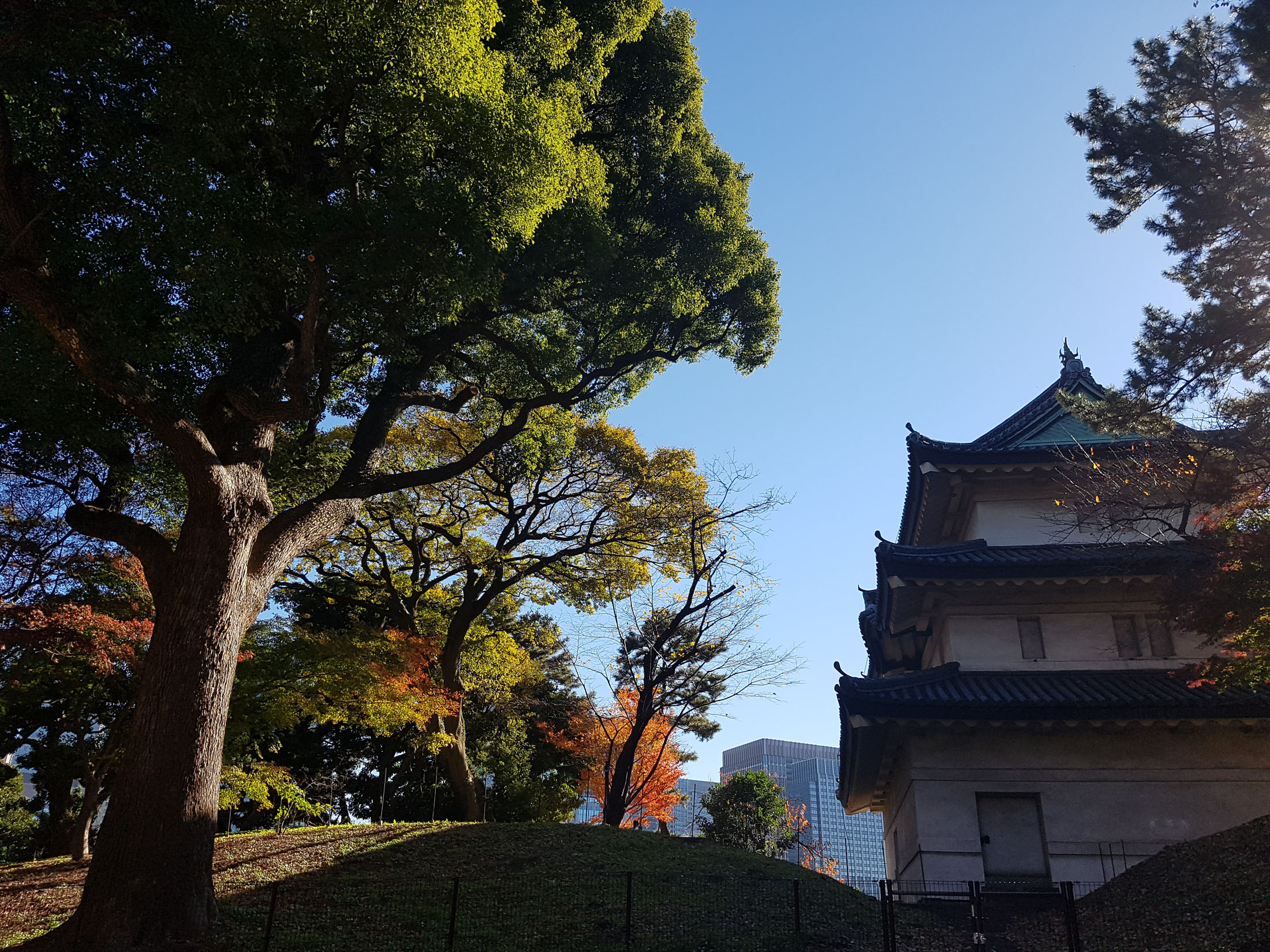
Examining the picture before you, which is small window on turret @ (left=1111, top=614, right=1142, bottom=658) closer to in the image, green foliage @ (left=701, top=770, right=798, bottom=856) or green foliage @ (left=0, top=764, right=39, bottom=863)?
green foliage @ (left=701, top=770, right=798, bottom=856)

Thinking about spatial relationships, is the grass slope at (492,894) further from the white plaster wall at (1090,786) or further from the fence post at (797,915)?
the white plaster wall at (1090,786)

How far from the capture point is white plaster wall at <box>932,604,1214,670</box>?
52.1 feet

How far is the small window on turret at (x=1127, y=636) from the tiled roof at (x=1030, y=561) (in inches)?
51.1

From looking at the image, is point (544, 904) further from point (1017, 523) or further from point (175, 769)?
point (1017, 523)

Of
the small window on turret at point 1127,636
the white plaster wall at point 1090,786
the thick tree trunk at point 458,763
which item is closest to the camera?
the white plaster wall at point 1090,786

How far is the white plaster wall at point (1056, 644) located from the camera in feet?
52.1

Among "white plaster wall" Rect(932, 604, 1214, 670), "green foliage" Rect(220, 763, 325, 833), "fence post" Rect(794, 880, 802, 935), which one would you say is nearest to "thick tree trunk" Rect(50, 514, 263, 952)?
"green foliage" Rect(220, 763, 325, 833)

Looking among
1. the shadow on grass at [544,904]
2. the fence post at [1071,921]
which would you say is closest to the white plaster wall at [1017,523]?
the shadow on grass at [544,904]

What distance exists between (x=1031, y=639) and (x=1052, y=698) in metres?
2.22

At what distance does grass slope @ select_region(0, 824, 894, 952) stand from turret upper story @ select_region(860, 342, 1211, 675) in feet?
19.8

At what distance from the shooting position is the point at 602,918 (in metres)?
11.5

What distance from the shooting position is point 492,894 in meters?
12.4

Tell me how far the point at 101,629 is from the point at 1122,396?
17.0m

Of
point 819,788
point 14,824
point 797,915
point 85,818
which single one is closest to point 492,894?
point 797,915
